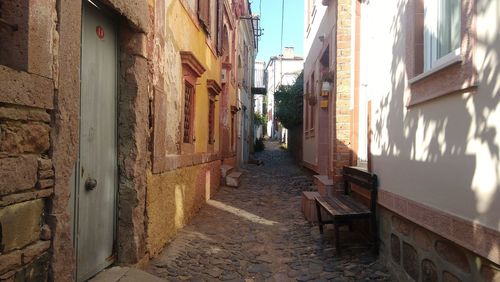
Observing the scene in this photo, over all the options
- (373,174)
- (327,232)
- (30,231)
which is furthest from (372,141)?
(30,231)

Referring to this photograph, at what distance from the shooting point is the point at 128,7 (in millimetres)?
3969

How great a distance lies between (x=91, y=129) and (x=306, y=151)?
10932 mm

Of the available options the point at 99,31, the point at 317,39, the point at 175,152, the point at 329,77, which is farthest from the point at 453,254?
the point at 317,39

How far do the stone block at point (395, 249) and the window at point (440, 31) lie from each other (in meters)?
1.82

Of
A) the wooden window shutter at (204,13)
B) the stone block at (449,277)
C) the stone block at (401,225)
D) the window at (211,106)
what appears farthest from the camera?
the window at (211,106)

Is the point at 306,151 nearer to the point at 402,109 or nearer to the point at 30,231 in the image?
the point at 402,109

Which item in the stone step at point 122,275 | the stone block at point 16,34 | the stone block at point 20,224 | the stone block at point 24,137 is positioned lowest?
the stone step at point 122,275

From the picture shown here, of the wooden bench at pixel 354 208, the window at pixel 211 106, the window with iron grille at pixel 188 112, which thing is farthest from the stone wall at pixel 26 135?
the window at pixel 211 106

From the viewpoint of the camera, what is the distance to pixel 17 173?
2383mm

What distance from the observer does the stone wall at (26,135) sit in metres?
2.29

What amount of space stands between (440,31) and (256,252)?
11.7 ft

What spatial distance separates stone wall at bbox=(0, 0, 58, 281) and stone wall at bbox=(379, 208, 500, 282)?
277 centimetres

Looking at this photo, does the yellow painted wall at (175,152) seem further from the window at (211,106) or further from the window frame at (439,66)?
the window frame at (439,66)

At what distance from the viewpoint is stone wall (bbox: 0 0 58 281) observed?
2.29 meters
